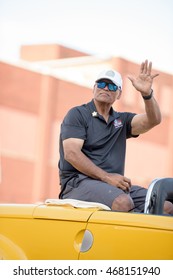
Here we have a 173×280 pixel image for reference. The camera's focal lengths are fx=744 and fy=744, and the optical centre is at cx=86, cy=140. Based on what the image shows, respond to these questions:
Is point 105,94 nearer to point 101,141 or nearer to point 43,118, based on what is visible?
point 101,141

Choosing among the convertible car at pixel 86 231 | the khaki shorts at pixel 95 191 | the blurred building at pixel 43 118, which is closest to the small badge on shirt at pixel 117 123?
the khaki shorts at pixel 95 191

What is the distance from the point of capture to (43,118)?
32.4 m

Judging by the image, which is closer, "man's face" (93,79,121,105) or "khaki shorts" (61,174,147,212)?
"khaki shorts" (61,174,147,212)

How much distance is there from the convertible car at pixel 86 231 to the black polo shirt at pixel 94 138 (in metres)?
0.87

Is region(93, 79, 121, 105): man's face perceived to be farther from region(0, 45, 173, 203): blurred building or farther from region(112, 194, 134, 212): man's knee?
region(0, 45, 173, 203): blurred building

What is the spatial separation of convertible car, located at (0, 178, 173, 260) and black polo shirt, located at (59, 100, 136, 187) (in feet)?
2.86

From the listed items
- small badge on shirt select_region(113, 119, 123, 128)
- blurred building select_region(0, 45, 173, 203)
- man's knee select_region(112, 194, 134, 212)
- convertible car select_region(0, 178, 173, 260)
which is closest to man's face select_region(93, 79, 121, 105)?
small badge on shirt select_region(113, 119, 123, 128)

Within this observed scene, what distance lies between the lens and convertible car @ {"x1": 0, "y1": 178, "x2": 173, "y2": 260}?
3695 mm

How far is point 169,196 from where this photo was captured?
13.7ft

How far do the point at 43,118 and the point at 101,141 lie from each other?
27.4 m

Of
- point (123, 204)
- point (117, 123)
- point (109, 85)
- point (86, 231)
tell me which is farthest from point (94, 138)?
point (86, 231)

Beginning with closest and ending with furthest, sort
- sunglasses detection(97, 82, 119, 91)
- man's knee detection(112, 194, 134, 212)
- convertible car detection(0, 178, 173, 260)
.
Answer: convertible car detection(0, 178, 173, 260)
man's knee detection(112, 194, 134, 212)
sunglasses detection(97, 82, 119, 91)

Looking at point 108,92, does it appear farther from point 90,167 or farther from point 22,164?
point 22,164
